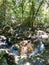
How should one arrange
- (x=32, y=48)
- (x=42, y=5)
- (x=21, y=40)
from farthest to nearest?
(x=42, y=5) < (x=21, y=40) < (x=32, y=48)

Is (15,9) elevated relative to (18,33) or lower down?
elevated

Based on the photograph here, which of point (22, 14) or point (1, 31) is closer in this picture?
point (1, 31)

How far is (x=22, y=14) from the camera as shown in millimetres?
15789

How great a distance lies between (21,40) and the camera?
12828 mm

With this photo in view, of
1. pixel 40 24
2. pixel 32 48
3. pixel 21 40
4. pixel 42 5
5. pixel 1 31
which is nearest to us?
pixel 32 48

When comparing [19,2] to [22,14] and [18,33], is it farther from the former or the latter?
[18,33]

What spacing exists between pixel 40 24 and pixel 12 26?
2.61 m

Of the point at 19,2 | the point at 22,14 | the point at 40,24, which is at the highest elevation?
the point at 19,2

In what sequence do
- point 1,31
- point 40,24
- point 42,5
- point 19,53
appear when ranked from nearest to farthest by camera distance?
point 19,53, point 1,31, point 42,5, point 40,24

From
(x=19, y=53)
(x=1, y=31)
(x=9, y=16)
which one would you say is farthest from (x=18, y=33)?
(x=19, y=53)

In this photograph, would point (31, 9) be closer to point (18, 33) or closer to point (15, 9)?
point (15, 9)

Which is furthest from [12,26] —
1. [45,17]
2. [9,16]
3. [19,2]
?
[45,17]

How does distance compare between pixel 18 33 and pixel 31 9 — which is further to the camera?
pixel 31 9

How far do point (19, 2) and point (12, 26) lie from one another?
200 centimetres
